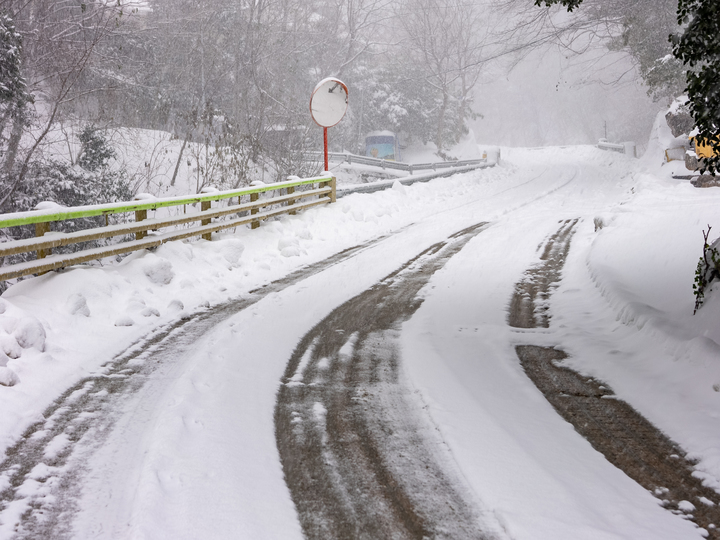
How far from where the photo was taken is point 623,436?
4.29 m

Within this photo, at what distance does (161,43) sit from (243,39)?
16.3 ft

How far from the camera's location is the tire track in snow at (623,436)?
11.3 ft

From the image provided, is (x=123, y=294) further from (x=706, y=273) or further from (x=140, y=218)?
(x=706, y=273)

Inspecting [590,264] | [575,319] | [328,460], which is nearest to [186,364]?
[328,460]

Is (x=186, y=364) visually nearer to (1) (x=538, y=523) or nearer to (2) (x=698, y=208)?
(1) (x=538, y=523)

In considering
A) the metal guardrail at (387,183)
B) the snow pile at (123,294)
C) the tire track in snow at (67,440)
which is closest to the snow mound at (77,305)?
the snow pile at (123,294)

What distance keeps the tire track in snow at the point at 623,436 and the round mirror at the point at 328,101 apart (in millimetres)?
9672

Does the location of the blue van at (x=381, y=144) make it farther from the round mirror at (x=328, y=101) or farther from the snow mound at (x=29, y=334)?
the snow mound at (x=29, y=334)

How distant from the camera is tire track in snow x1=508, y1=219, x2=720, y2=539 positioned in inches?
135

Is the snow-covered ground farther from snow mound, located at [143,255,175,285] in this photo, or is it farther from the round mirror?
the round mirror

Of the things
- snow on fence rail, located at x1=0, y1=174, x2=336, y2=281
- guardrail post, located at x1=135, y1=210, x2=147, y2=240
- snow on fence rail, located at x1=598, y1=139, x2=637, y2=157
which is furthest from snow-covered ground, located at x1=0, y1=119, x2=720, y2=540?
snow on fence rail, located at x1=598, y1=139, x2=637, y2=157

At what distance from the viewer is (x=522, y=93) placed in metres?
106

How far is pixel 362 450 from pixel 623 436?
2026mm

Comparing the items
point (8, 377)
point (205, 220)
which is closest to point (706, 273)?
point (8, 377)
